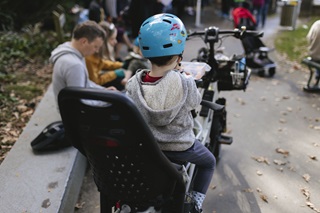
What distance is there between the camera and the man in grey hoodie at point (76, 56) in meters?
3.91

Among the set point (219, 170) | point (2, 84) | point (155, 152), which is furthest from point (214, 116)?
point (2, 84)

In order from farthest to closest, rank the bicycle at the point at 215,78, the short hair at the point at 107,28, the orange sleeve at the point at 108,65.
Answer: the short hair at the point at 107,28 → the orange sleeve at the point at 108,65 → the bicycle at the point at 215,78

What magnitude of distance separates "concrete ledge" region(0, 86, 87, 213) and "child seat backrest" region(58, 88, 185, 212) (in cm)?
116

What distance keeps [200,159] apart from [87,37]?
2.20 meters

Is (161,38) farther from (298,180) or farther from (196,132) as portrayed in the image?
(298,180)

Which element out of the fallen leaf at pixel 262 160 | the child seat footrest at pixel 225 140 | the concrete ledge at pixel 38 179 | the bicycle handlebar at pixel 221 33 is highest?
the bicycle handlebar at pixel 221 33

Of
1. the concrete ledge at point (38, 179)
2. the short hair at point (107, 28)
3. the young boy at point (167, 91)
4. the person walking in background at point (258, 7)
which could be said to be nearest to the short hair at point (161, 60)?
the young boy at point (167, 91)

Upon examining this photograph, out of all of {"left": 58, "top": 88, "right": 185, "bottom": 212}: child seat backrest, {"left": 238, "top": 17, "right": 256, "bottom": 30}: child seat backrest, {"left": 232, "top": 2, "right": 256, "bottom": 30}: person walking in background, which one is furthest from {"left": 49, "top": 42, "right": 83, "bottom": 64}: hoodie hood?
{"left": 238, "top": 17, "right": 256, "bottom": 30}: child seat backrest

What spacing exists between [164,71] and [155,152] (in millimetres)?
704

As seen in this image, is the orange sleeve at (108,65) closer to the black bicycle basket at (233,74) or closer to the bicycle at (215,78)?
the bicycle at (215,78)

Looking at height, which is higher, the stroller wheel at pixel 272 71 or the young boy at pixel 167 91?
the young boy at pixel 167 91

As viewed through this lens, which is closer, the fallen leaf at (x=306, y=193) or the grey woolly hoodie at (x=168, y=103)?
the grey woolly hoodie at (x=168, y=103)

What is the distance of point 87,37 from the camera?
398 cm

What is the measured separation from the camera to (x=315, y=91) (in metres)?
6.54
